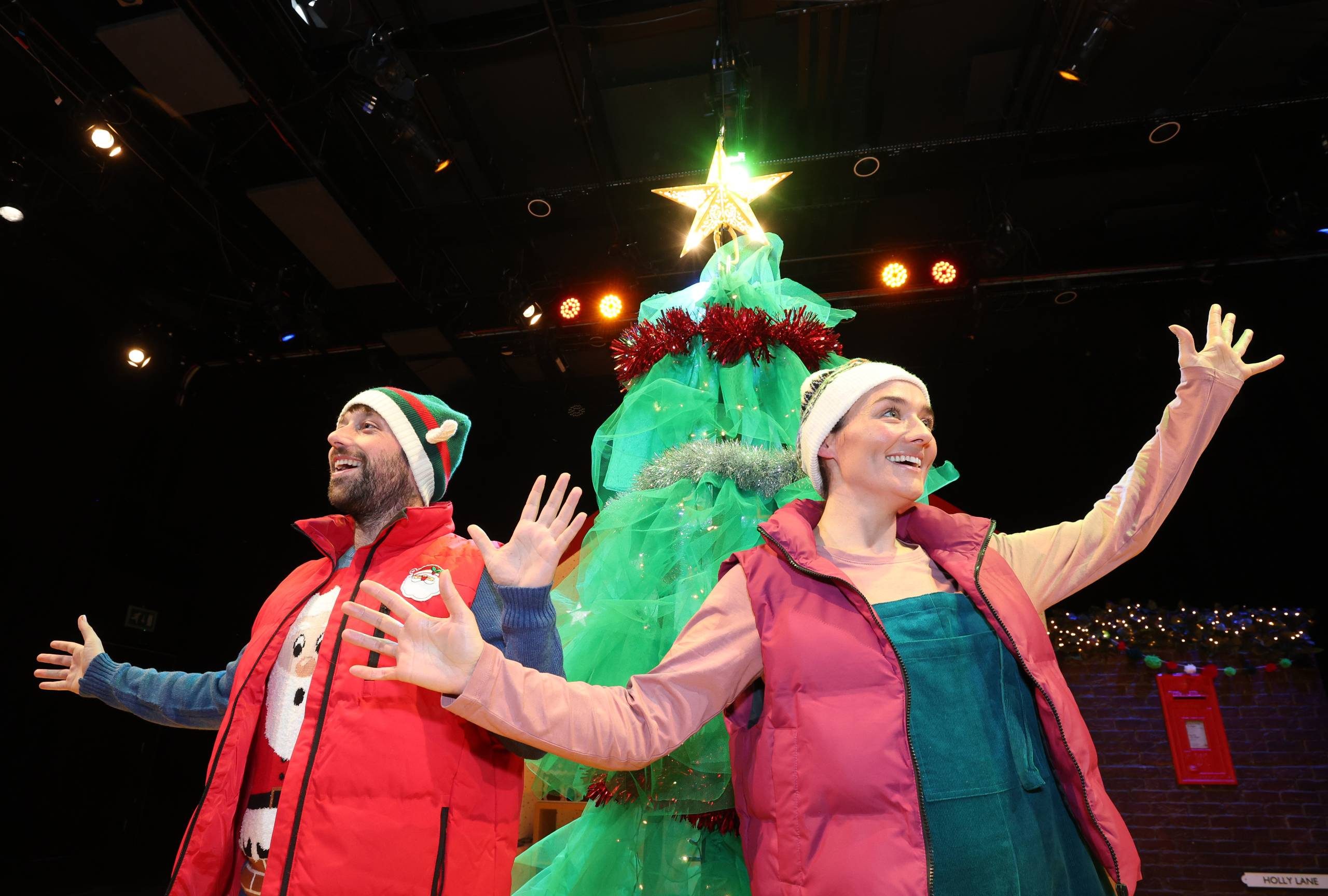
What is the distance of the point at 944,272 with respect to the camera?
5.76 meters

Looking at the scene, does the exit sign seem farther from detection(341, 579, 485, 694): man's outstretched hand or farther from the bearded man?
detection(341, 579, 485, 694): man's outstretched hand

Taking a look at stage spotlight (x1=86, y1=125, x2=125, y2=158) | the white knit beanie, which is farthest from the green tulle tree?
stage spotlight (x1=86, y1=125, x2=125, y2=158)

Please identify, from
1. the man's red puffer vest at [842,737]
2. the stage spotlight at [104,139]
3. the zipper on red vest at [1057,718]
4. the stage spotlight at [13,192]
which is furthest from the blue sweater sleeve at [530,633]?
the stage spotlight at [13,192]

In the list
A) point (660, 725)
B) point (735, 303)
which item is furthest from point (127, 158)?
point (660, 725)

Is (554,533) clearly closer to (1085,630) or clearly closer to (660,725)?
(660,725)

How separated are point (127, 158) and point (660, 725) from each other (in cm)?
549

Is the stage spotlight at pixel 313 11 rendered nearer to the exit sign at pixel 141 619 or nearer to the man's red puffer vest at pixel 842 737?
the man's red puffer vest at pixel 842 737

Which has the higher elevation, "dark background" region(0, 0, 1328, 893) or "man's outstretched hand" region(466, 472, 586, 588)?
"dark background" region(0, 0, 1328, 893)

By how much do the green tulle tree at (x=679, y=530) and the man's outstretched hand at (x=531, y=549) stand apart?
0.34 meters

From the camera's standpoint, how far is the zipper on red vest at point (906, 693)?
1371 millimetres

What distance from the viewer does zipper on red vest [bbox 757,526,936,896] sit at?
4.50 feet

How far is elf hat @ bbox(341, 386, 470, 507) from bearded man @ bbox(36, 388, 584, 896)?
0.19m

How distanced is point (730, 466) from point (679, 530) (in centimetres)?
25

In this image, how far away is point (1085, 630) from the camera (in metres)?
6.35
